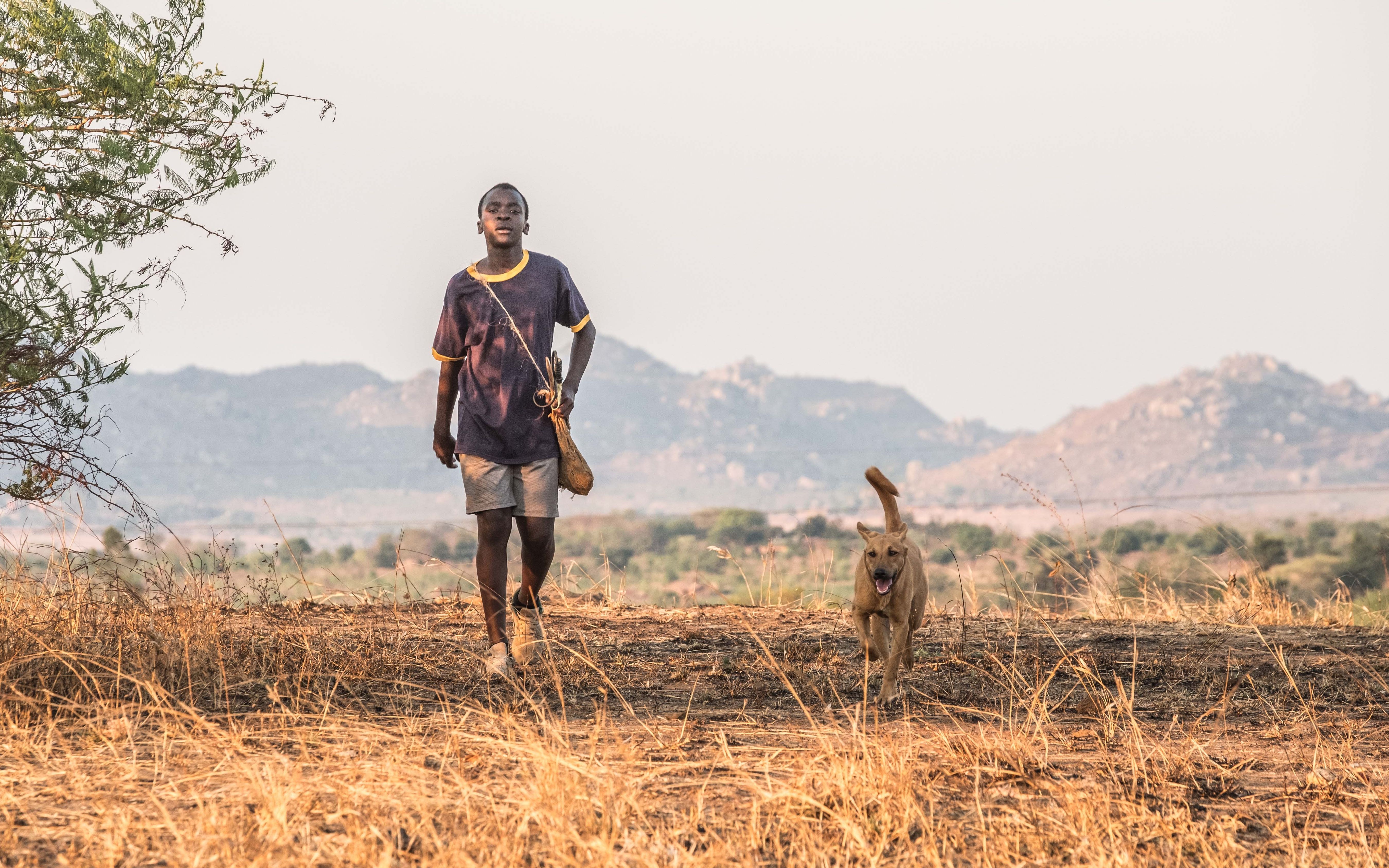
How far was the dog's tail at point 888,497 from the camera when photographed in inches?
232

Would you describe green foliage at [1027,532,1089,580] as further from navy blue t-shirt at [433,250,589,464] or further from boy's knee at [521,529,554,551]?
navy blue t-shirt at [433,250,589,464]

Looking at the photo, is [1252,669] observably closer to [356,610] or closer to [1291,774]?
[1291,774]

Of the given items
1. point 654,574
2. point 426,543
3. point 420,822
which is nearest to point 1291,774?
point 420,822

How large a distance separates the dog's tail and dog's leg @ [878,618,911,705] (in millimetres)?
574

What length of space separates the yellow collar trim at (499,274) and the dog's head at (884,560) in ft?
5.86

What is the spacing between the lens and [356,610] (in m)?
7.02

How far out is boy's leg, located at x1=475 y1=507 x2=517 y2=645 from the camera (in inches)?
207

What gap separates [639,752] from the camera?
3643 millimetres

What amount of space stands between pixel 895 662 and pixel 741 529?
54.2 metres

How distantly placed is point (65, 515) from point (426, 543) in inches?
2395

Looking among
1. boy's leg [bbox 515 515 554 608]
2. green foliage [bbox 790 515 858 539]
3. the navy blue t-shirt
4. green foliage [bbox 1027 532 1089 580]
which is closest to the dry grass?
boy's leg [bbox 515 515 554 608]

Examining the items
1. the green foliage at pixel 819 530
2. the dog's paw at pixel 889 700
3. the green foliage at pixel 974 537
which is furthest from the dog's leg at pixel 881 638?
the green foliage at pixel 974 537

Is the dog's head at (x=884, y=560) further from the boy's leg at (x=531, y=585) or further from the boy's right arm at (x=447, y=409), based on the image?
the boy's right arm at (x=447, y=409)

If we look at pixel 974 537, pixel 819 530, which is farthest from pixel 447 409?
pixel 974 537
